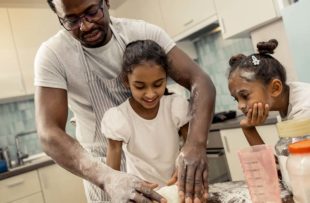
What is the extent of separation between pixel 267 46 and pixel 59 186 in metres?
2.12

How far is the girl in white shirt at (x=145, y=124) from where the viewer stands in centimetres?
101

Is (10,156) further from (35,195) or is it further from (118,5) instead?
(118,5)

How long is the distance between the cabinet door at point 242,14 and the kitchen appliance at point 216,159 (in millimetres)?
793

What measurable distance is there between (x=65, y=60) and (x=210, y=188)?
599mm

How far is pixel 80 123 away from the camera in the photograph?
1.14m

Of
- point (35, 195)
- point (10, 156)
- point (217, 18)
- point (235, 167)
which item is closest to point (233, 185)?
point (235, 167)

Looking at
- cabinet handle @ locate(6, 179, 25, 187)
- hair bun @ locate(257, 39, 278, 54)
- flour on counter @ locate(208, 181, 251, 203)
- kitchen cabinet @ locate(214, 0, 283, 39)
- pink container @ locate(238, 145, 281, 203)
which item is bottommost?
cabinet handle @ locate(6, 179, 25, 187)

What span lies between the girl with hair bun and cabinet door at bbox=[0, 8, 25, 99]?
87.2 inches

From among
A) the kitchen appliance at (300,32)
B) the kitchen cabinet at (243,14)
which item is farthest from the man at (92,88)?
the kitchen cabinet at (243,14)

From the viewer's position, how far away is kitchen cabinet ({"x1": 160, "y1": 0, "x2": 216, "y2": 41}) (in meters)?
2.54

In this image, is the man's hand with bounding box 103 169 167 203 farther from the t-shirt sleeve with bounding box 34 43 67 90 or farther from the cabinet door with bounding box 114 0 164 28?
the cabinet door with bounding box 114 0 164 28

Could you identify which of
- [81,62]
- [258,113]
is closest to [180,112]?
[258,113]

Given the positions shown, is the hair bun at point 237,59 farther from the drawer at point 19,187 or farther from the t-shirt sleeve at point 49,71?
the drawer at point 19,187

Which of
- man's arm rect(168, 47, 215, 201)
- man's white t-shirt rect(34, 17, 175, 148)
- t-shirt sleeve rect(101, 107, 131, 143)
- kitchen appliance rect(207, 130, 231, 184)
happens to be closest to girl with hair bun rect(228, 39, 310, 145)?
man's arm rect(168, 47, 215, 201)
